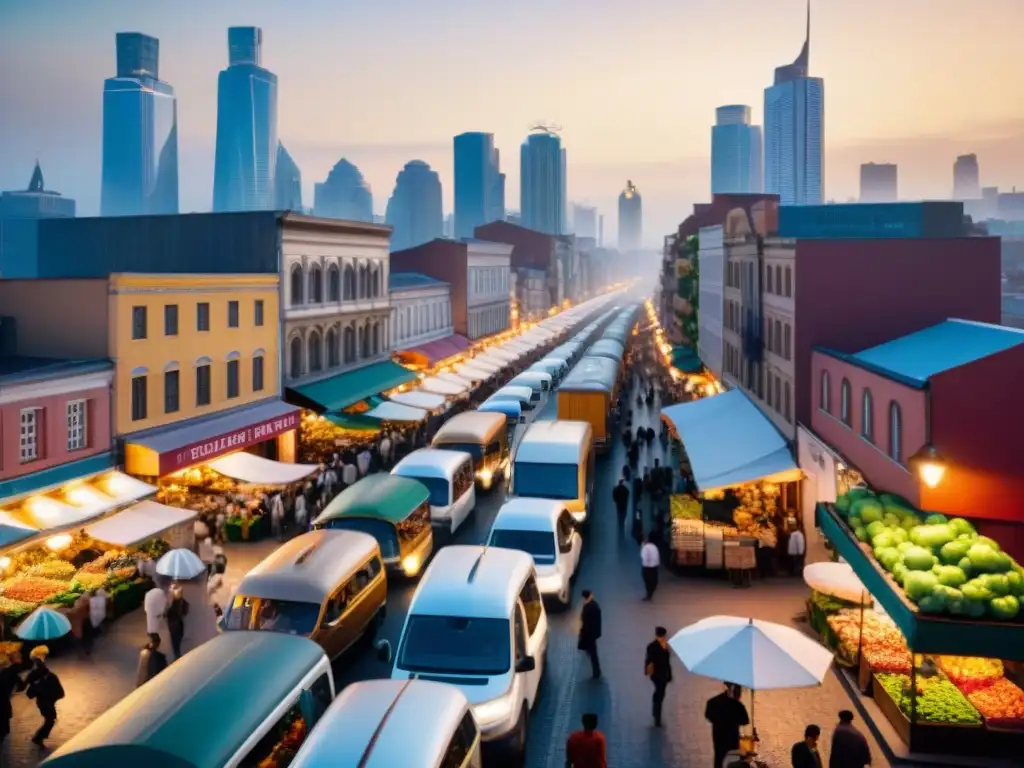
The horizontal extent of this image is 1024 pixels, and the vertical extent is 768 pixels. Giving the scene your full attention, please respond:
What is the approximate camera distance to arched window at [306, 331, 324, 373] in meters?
43.6

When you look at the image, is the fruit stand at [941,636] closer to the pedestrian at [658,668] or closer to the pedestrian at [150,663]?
the pedestrian at [658,668]

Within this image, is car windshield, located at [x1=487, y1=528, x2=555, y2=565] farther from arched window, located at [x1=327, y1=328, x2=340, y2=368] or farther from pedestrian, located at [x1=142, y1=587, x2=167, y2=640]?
arched window, located at [x1=327, y1=328, x2=340, y2=368]

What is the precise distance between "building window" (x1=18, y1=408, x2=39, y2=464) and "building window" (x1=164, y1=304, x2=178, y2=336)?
6859 mm

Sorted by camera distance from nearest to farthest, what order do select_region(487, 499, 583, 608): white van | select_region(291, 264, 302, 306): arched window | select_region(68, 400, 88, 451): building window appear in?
select_region(487, 499, 583, 608): white van → select_region(68, 400, 88, 451): building window → select_region(291, 264, 302, 306): arched window

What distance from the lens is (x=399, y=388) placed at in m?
54.2

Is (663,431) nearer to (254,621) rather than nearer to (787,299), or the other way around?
(787,299)

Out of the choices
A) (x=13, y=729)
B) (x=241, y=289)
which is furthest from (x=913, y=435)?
(x=241, y=289)

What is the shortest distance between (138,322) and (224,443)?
5.32 m

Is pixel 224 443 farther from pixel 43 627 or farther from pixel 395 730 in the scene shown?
pixel 395 730

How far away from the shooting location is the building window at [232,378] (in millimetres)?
35188

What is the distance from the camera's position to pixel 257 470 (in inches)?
1217

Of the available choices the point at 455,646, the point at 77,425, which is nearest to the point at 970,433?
the point at 455,646

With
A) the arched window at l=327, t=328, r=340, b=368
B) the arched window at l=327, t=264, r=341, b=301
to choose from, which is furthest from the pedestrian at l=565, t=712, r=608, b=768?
the arched window at l=327, t=264, r=341, b=301

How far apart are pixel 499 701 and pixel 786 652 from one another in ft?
14.1
